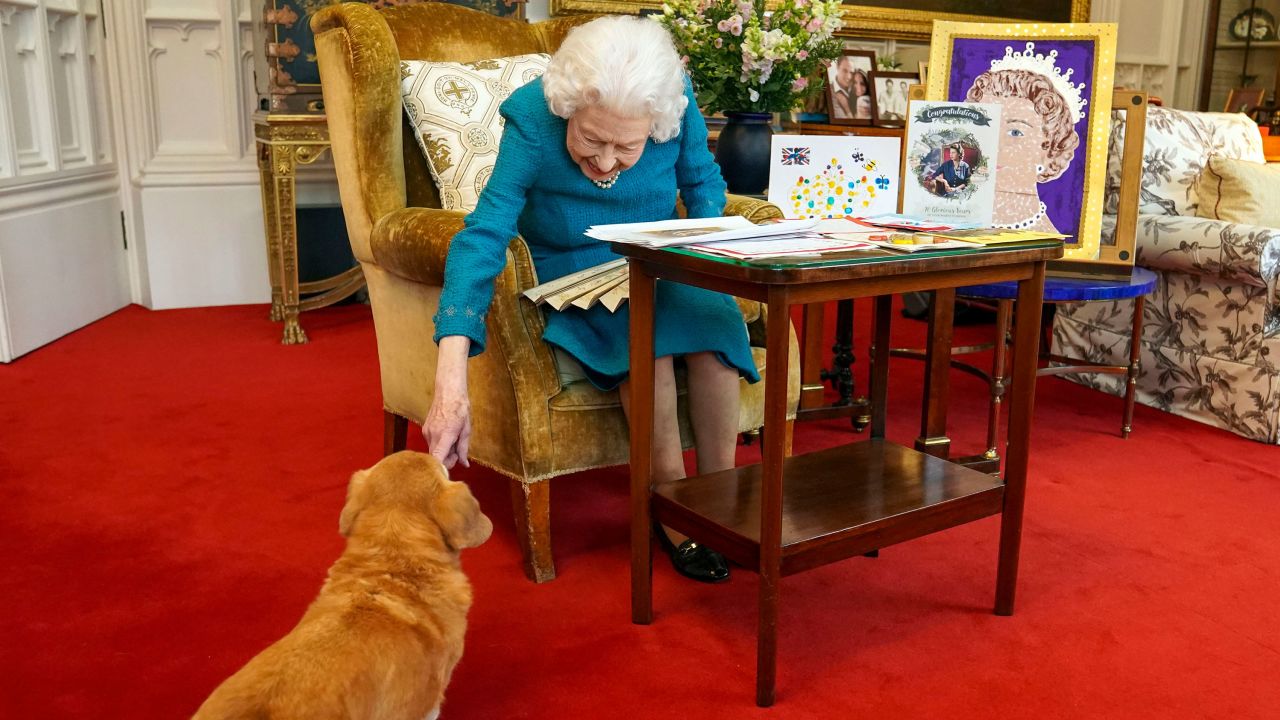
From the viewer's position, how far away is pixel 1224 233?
10.6ft

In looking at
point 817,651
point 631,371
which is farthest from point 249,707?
point 817,651

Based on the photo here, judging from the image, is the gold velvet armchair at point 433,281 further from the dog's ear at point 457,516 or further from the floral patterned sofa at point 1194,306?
the floral patterned sofa at point 1194,306

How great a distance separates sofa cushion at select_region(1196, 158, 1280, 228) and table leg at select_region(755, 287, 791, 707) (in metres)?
2.49

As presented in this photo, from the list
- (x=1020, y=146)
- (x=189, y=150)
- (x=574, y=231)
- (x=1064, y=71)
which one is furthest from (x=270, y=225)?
(x=1064, y=71)

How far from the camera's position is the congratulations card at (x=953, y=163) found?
91.4 inches

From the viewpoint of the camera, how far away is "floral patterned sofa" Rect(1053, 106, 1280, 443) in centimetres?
322

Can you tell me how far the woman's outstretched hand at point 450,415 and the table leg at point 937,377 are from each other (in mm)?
1245

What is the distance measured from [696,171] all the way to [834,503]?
0.81 meters

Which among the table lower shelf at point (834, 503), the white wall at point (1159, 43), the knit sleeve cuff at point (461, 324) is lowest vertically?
the table lower shelf at point (834, 503)

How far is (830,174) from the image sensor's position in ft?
8.26

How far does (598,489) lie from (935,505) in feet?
3.52

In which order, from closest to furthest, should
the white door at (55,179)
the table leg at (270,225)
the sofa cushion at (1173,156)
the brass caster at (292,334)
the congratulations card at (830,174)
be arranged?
the congratulations card at (830,174)
the sofa cushion at (1173,156)
the white door at (55,179)
the brass caster at (292,334)
the table leg at (270,225)

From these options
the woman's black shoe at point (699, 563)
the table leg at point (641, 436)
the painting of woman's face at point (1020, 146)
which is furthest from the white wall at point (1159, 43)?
the table leg at point (641, 436)

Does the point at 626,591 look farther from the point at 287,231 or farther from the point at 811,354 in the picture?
the point at 287,231
